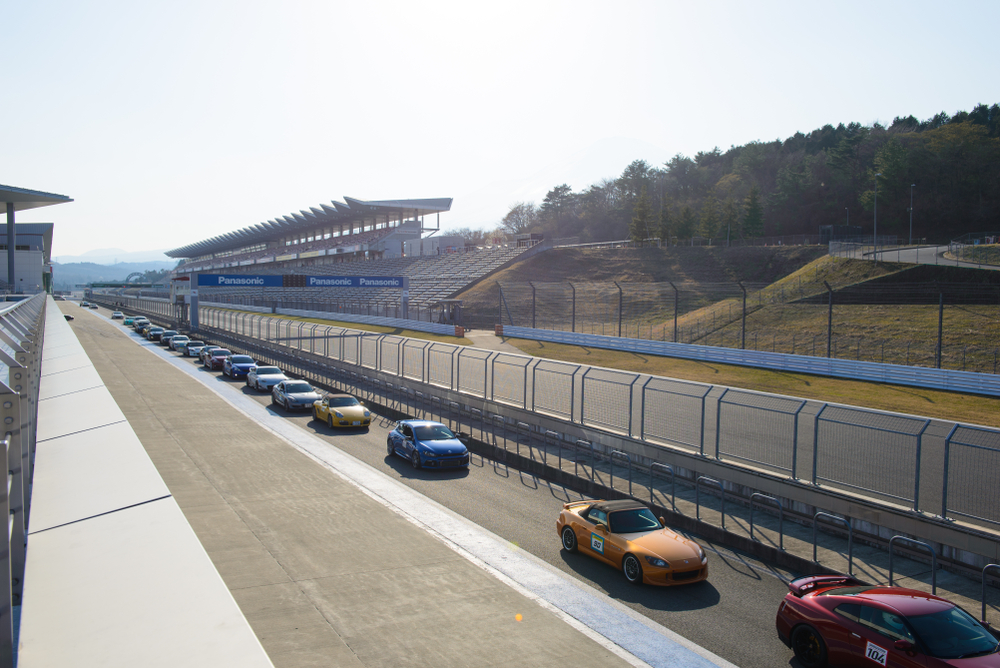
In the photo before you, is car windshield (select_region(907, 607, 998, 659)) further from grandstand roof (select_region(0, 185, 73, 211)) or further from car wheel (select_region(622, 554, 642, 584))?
grandstand roof (select_region(0, 185, 73, 211))

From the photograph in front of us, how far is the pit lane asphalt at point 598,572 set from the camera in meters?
8.66

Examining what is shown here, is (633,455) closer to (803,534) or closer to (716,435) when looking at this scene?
(716,435)

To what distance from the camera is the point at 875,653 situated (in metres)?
7.37

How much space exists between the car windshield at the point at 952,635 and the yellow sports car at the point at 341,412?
17.1 m

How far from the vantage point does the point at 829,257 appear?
172 ft

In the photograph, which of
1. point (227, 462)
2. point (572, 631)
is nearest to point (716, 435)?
point (572, 631)

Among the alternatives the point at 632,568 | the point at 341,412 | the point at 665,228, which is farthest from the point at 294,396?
the point at 665,228

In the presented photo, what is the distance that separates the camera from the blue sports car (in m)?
17.0

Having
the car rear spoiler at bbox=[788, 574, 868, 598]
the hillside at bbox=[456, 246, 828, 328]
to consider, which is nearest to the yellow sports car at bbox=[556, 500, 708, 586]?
the car rear spoiler at bbox=[788, 574, 868, 598]

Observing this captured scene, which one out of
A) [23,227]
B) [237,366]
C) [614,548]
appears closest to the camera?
[614,548]

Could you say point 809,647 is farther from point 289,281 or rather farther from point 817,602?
point 289,281

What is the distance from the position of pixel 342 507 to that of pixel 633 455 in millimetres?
7159

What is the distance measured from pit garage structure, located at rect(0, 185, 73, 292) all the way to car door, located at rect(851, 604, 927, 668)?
72.1 meters

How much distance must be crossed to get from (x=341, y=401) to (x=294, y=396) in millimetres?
3049
